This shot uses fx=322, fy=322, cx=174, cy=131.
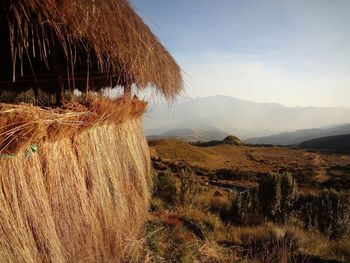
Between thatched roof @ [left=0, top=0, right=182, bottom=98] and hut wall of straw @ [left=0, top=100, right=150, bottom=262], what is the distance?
24.6 inches

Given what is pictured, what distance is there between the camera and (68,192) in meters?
3.46

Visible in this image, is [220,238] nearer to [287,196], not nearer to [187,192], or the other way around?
[187,192]

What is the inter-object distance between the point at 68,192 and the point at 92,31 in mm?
1711

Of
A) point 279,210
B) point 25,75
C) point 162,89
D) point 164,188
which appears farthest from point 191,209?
point 25,75

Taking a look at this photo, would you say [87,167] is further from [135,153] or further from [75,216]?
[135,153]

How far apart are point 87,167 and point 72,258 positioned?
1090mm

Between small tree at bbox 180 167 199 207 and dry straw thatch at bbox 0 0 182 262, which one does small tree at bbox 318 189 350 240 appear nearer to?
small tree at bbox 180 167 199 207

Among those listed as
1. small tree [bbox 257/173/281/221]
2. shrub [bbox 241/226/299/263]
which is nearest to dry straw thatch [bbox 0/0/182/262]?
shrub [bbox 241/226/299/263]

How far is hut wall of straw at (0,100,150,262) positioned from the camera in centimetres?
260

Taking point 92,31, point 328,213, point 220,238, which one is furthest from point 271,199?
point 92,31

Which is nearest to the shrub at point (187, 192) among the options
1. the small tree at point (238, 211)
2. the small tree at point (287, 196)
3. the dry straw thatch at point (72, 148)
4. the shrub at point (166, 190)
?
the shrub at point (166, 190)

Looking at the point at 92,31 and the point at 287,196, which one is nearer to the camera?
the point at 92,31

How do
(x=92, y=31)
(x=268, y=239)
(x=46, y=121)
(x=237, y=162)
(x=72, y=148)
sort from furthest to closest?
(x=237, y=162) < (x=268, y=239) < (x=72, y=148) < (x=92, y=31) < (x=46, y=121)

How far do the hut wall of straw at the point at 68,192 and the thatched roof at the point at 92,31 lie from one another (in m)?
0.63
